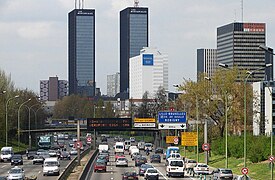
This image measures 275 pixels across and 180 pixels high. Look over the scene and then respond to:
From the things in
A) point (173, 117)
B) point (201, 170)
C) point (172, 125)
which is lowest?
point (201, 170)

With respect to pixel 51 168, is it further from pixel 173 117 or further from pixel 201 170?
pixel 173 117

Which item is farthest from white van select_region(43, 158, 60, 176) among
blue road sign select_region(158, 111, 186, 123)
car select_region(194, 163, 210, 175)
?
blue road sign select_region(158, 111, 186, 123)

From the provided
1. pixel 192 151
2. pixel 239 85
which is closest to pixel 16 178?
pixel 239 85

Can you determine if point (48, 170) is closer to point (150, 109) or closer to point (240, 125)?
point (240, 125)

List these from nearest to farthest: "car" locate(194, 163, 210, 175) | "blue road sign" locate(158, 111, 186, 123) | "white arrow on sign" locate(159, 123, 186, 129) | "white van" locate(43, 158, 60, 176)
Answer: "white van" locate(43, 158, 60, 176), "car" locate(194, 163, 210, 175), "blue road sign" locate(158, 111, 186, 123), "white arrow on sign" locate(159, 123, 186, 129)

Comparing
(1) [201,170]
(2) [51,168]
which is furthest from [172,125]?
(2) [51,168]

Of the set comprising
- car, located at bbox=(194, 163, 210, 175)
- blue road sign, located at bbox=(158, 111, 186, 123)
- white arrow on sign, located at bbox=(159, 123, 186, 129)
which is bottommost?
car, located at bbox=(194, 163, 210, 175)

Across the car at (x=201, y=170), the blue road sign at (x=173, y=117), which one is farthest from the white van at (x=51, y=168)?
the blue road sign at (x=173, y=117)

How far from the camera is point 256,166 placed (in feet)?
233

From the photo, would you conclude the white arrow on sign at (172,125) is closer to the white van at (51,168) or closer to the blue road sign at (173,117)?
the blue road sign at (173,117)

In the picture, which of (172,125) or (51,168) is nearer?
(51,168)

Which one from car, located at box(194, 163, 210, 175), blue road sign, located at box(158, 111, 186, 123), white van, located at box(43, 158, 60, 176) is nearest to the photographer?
white van, located at box(43, 158, 60, 176)

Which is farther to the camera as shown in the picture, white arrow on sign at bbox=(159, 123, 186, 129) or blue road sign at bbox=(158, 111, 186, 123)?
white arrow on sign at bbox=(159, 123, 186, 129)

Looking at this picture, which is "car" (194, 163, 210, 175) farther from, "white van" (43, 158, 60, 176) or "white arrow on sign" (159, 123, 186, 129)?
"white arrow on sign" (159, 123, 186, 129)
